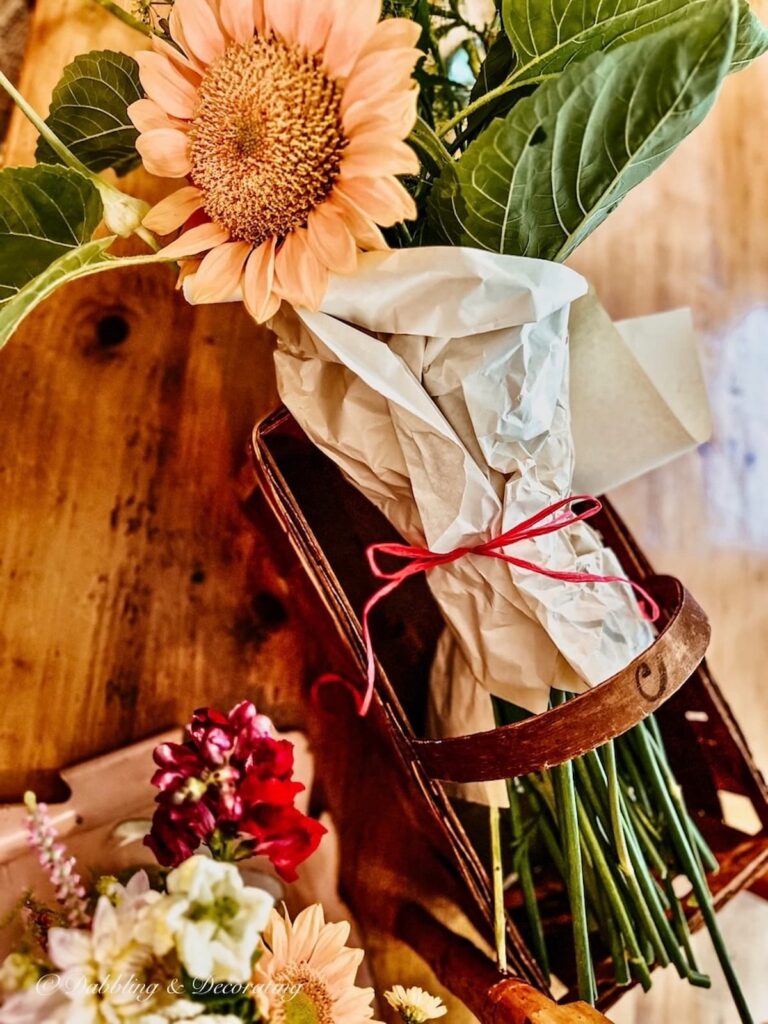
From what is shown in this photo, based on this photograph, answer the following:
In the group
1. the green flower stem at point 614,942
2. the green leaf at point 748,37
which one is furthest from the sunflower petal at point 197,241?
the green flower stem at point 614,942

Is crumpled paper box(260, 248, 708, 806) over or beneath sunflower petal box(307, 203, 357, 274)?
beneath

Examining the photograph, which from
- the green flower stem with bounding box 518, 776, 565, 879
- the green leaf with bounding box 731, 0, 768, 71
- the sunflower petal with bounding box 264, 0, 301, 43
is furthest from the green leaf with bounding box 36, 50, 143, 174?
the green flower stem with bounding box 518, 776, 565, 879

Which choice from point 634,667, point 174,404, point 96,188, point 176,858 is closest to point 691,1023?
point 634,667

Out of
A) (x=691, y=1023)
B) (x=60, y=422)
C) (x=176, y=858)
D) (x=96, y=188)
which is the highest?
(x=96, y=188)

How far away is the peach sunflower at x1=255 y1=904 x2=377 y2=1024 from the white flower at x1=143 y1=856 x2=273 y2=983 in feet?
0.43

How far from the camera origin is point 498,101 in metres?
0.53

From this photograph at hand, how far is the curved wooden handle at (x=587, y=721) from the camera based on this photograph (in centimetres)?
51

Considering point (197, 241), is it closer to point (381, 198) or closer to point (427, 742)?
point (381, 198)

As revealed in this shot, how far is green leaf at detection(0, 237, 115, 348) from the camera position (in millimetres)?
405

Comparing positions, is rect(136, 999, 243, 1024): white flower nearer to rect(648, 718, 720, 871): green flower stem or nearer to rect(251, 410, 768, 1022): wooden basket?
rect(251, 410, 768, 1022): wooden basket

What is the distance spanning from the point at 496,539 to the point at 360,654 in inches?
5.5

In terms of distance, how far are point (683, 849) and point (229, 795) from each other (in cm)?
→ 40

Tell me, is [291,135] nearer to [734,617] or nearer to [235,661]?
[235,661]

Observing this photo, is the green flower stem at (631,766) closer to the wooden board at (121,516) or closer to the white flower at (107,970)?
the wooden board at (121,516)
